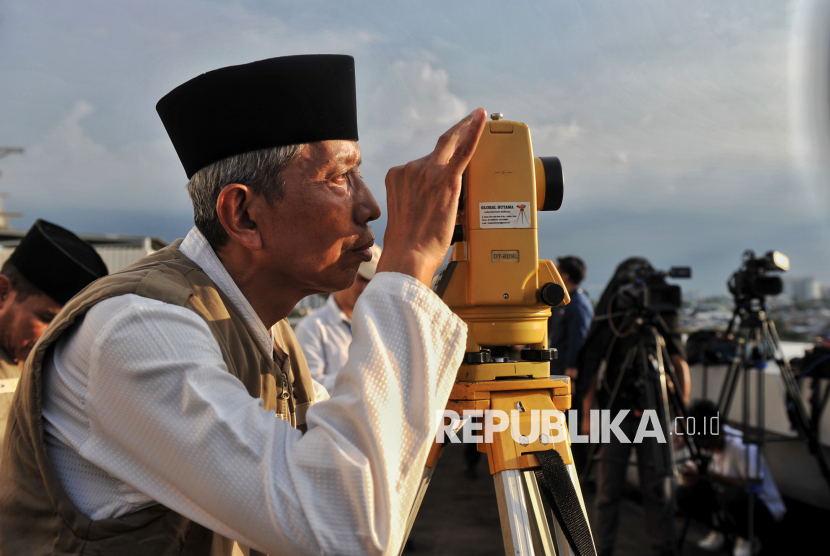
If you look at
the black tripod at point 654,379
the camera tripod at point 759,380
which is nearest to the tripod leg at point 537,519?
the black tripod at point 654,379

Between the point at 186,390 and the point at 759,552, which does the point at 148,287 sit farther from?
the point at 759,552

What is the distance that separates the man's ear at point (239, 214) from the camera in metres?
0.99

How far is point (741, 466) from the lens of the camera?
3479mm

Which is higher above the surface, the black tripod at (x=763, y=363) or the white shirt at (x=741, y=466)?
the black tripod at (x=763, y=363)

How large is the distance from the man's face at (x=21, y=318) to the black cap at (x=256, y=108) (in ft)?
4.69

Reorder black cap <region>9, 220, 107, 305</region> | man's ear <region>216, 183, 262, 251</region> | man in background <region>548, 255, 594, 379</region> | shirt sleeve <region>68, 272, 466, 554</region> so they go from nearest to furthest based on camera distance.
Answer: shirt sleeve <region>68, 272, 466, 554</region> < man's ear <region>216, 183, 262, 251</region> < black cap <region>9, 220, 107, 305</region> < man in background <region>548, 255, 594, 379</region>

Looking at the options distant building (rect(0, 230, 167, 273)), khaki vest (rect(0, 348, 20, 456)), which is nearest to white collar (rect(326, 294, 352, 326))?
khaki vest (rect(0, 348, 20, 456))

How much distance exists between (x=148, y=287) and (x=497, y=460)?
69 centimetres

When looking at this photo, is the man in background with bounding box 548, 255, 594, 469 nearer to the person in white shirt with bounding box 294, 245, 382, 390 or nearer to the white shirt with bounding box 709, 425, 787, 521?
the white shirt with bounding box 709, 425, 787, 521

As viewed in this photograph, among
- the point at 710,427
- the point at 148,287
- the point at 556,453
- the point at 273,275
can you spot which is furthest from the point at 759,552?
the point at 148,287

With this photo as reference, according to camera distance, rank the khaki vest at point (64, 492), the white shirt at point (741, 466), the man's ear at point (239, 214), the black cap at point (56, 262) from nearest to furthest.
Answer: the khaki vest at point (64, 492), the man's ear at point (239, 214), the black cap at point (56, 262), the white shirt at point (741, 466)

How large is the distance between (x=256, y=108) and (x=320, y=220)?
22cm

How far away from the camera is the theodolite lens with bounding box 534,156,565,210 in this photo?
3.93 ft

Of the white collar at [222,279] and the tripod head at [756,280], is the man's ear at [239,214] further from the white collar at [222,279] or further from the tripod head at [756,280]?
the tripod head at [756,280]
